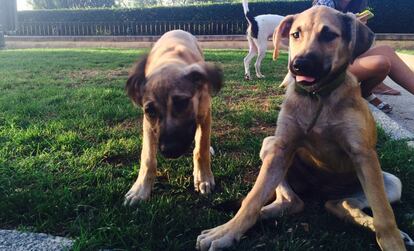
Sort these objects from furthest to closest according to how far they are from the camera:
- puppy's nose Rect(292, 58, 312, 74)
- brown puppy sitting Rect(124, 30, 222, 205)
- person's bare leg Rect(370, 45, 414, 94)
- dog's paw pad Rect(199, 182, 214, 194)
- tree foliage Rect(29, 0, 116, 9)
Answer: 1. tree foliage Rect(29, 0, 116, 9)
2. person's bare leg Rect(370, 45, 414, 94)
3. dog's paw pad Rect(199, 182, 214, 194)
4. brown puppy sitting Rect(124, 30, 222, 205)
5. puppy's nose Rect(292, 58, 312, 74)

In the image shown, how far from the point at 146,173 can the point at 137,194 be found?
0.23 meters

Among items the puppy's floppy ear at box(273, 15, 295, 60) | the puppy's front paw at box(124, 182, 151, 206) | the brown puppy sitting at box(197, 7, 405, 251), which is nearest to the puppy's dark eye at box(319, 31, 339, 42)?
the brown puppy sitting at box(197, 7, 405, 251)

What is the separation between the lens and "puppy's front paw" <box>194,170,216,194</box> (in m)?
3.27

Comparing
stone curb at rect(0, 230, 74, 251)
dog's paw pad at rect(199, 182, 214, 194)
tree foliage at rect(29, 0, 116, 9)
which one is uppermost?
tree foliage at rect(29, 0, 116, 9)

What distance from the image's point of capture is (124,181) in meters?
3.48

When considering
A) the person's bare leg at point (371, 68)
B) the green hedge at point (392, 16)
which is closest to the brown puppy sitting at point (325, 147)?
the person's bare leg at point (371, 68)

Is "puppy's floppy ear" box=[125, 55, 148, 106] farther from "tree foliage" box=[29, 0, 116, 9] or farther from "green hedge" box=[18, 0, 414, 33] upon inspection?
"tree foliage" box=[29, 0, 116, 9]

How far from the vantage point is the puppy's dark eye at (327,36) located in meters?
3.04

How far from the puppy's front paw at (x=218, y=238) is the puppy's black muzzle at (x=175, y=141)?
2.08ft

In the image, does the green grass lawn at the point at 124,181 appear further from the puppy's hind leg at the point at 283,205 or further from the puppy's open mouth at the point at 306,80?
the puppy's open mouth at the point at 306,80

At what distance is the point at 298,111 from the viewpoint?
9.51ft

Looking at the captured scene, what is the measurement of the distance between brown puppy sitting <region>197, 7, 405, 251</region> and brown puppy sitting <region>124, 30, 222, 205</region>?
25.7 inches

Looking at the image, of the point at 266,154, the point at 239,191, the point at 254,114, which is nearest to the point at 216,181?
the point at 239,191

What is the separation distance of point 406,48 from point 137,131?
18538 mm
